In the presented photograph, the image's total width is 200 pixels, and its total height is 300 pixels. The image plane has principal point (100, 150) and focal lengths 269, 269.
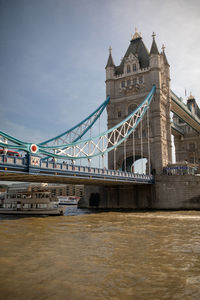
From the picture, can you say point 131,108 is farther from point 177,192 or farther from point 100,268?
point 100,268

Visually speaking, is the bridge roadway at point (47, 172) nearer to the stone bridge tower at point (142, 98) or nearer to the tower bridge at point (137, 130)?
the tower bridge at point (137, 130)

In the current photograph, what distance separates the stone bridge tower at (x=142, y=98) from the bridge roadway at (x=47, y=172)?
12713 millimetres

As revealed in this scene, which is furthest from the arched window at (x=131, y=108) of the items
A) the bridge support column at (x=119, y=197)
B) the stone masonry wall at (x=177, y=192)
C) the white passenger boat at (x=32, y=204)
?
the white passenger boat at (x=32, y=204)

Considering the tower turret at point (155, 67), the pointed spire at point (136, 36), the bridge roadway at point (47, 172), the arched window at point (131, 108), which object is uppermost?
the pointed spire at point (136, 36)

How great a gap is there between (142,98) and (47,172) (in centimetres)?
3131

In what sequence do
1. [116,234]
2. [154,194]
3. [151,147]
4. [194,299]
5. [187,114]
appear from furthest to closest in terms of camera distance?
[187,114] → [151,147] → [154,194] → [116,234] → [194,299]

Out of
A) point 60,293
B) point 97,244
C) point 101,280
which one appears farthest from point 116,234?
point 60,293

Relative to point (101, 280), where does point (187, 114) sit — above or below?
above

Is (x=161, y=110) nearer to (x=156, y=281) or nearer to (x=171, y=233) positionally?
(x=171, y=233)

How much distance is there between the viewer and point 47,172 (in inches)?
1022

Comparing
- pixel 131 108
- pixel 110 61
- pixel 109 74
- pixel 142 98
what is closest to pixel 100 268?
pixel 142 98

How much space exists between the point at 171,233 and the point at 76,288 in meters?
11.0

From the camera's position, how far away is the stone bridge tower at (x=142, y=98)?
160 ft

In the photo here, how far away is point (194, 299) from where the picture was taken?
6844 millimetres
